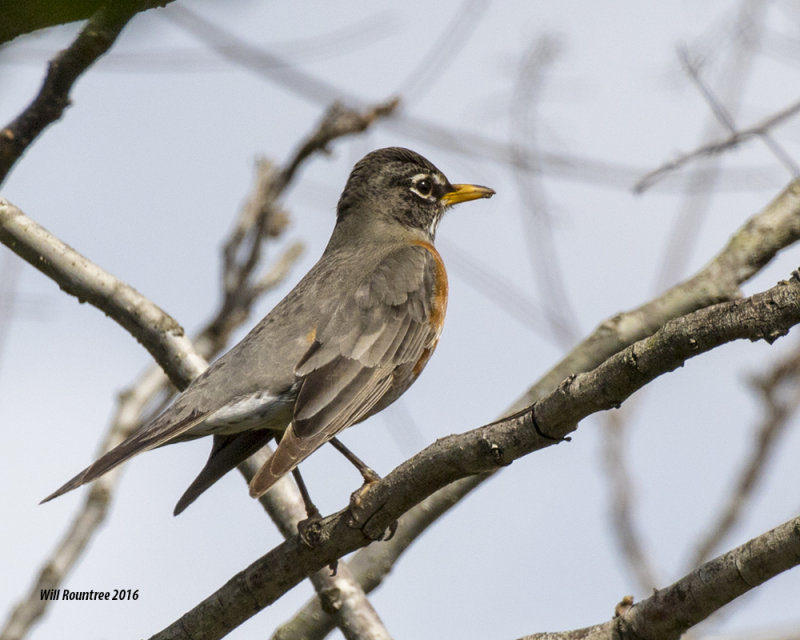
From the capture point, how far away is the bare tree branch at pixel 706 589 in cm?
263

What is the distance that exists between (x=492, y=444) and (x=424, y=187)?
A: 4.17m

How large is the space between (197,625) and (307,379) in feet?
4.68

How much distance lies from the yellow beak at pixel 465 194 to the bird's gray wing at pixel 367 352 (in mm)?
969

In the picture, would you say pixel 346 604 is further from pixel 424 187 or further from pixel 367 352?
pixel 424 187

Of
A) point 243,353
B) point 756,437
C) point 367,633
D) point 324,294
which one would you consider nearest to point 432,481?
point 367,633

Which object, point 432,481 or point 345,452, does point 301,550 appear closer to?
point 432,481

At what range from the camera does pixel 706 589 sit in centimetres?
276

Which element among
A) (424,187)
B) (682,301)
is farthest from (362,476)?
(424,187)

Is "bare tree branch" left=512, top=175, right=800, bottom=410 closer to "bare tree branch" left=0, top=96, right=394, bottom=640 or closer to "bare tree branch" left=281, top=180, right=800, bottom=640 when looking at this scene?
"bare tree branch" left=281, top=180, right=800, bottom=640

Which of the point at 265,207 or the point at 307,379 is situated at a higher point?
the point at 265,207

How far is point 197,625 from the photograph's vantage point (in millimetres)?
3625

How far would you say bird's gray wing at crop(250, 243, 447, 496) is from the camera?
4.36m

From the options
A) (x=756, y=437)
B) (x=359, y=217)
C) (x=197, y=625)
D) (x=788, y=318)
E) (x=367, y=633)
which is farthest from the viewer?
(x=756, y=437)

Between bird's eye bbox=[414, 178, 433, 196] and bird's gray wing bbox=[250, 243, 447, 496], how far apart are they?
867 mm
